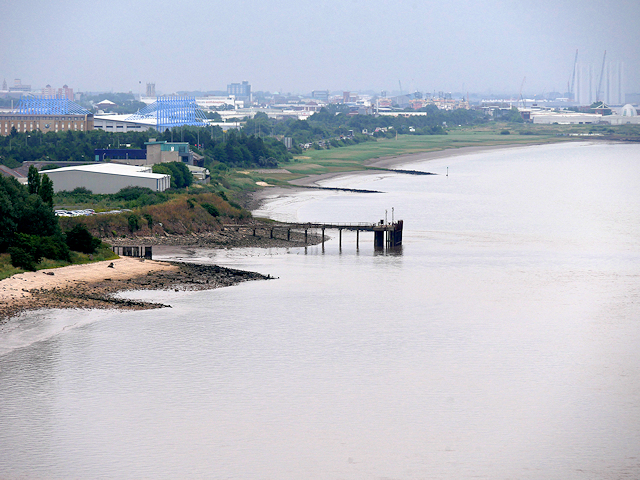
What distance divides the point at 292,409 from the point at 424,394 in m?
4.80

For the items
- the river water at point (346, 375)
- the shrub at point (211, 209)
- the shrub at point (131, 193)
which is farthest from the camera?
the shrub at point (211, 209)

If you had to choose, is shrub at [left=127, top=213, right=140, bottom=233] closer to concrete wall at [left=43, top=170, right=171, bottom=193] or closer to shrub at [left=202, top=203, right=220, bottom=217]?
shrub at [left=202, top=203, right=220, bottom=217]

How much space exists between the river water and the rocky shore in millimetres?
1256

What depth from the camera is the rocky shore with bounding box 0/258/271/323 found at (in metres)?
37.5

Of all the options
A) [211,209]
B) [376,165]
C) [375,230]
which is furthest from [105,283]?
[376,165]

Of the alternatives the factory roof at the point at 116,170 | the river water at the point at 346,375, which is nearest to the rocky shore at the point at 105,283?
the river water at the point at 346,375

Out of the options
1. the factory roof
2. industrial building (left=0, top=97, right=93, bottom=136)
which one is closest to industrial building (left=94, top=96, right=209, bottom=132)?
industrial building (left=0, top=97, right=93, bottom=136)

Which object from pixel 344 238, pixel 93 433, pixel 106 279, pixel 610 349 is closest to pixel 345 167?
pixel 344 238

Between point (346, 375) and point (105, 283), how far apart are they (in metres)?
16.2

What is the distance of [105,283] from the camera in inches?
1646

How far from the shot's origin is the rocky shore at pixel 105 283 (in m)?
37.5

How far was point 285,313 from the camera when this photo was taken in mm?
38938

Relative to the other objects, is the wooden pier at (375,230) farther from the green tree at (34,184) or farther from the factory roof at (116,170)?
the green tree at (34,184)

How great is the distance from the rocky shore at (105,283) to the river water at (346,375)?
1256mm
